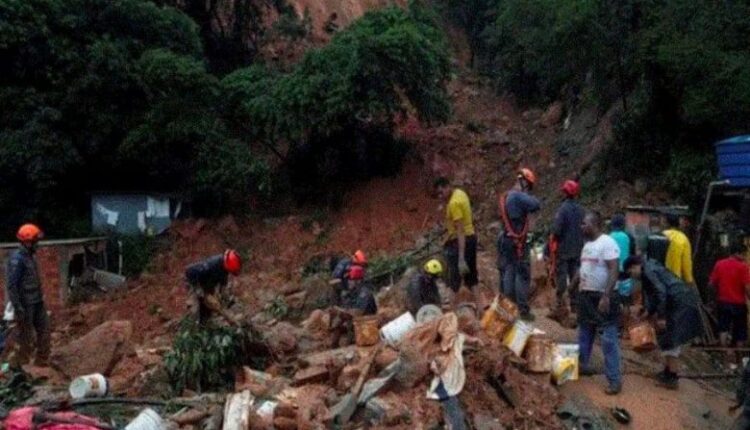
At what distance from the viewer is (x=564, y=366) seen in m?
8.04

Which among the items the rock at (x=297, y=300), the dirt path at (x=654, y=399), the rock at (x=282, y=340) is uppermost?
the rock at (x=282, y=340)

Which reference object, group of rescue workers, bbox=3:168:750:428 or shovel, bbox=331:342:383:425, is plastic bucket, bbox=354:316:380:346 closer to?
group of rescue workers, bbox=3:168:750:428

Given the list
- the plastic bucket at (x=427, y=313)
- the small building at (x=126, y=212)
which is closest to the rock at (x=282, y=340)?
the plastic bucket at (x=427, y=313)

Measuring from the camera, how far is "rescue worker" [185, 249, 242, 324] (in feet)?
26.3

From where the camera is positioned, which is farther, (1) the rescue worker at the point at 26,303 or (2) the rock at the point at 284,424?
(1) the rescue worker at the point at 26,303

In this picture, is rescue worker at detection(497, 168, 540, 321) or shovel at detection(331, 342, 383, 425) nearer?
shovel at detection(331, 342, 383, 425)

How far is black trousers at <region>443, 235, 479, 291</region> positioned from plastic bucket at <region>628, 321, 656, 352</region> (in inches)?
73.4

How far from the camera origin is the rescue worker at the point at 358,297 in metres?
9.73

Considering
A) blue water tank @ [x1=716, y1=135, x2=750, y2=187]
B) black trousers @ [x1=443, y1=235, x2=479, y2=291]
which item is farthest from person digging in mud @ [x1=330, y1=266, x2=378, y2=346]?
blue water tank @ [x1=716, y1=135, x2=750, y2=187]

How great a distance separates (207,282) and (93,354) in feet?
5.85

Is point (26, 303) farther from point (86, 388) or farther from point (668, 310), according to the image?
point (668, 310)

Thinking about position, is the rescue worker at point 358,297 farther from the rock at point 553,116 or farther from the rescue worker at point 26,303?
the rock at point 553,116

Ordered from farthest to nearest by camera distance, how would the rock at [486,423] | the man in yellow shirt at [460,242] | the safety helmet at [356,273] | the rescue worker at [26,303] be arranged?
the safety helmet at [356,273], the man in yellow shirt at [460,242], the rescue worker at [26,303], the rock at [486,423]

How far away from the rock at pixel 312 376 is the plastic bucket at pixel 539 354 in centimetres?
192
